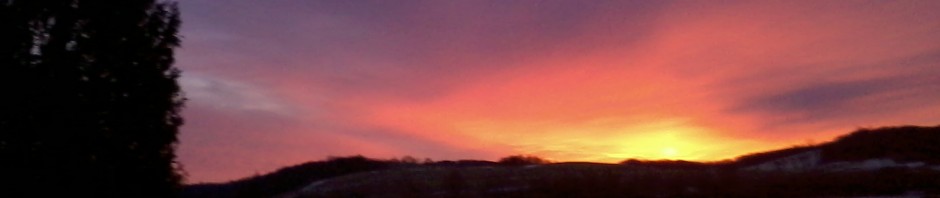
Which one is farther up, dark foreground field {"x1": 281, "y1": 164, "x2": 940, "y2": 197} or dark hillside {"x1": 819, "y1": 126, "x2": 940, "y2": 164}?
dark hillside {"x1": 819, "y1": 126, "x2": 940, "y2": 164}

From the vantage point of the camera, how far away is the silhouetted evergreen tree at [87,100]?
24078 mm

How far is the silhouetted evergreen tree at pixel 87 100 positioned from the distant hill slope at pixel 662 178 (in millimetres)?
6659

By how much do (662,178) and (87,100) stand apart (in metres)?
14.9

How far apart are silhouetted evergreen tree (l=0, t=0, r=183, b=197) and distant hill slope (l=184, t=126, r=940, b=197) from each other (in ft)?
21.8

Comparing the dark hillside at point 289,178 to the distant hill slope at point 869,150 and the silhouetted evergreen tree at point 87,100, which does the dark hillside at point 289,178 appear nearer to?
the silhouetted evergreen tree at point 87,100

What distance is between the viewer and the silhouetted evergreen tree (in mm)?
24078

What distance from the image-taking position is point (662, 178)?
3050 cm

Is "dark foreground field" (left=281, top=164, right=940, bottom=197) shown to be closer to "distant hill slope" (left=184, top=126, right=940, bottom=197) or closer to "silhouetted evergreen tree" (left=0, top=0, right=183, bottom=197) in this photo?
"distant hill slope" (left=184, top=126, right=940, bottom=197)

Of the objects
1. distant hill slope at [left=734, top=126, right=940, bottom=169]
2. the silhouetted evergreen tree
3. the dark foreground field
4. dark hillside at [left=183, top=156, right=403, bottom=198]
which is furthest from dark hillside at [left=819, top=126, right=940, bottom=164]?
the silhouetted evergreen tree

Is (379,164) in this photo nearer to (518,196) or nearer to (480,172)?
(480,172)

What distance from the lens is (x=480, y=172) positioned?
1351 inches

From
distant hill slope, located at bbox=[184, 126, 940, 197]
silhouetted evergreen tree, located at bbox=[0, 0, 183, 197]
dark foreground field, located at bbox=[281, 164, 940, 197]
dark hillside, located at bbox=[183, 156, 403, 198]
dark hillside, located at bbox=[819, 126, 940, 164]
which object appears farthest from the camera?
dark hillside, located at bbox=[183, 156, 403, 198]

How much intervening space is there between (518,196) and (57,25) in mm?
11753

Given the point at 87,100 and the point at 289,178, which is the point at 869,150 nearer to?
the point at 289,178
